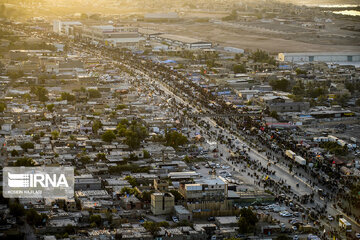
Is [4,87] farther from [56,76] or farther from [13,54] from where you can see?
[13,54]

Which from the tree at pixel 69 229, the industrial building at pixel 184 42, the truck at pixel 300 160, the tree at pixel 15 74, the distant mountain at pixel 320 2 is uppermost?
the tree at pixel 69 229

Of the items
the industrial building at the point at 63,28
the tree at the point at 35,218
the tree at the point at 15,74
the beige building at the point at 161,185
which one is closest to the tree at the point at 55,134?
the beige building at the point at 161,185

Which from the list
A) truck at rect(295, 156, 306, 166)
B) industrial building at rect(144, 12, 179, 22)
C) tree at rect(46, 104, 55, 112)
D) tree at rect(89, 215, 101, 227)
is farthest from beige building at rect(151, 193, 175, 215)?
industrial building at rect(144, 12, 179, 22)

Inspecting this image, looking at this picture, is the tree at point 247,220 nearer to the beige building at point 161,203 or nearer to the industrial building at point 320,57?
the beige building at point 161,203

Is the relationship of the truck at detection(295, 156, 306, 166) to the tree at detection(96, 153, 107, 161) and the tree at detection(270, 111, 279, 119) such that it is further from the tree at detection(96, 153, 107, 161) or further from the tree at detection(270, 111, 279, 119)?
the tree at detection(270, 111, 279, 119)

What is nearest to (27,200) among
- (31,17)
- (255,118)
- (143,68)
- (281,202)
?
(281,202)

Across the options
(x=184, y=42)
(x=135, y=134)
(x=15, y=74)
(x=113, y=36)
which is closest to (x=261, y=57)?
(x=184, y=42)
